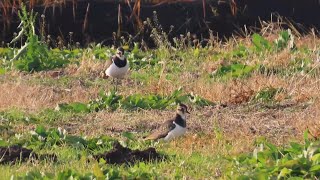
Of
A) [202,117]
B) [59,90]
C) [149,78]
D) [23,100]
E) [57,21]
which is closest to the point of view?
[202,117]

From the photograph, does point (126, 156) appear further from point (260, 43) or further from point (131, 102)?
point (260, 43)

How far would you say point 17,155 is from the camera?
27.2 feet

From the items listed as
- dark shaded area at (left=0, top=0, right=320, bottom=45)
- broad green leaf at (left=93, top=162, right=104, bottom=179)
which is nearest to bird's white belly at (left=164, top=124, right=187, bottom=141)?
broad green leaf at (left=93, top=162, right=104, bottom=179)

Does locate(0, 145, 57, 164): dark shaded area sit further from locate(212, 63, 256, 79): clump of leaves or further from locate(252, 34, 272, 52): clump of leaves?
locate(252, 34, 272, 52): clump of leaves

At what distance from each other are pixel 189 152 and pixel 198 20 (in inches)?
338

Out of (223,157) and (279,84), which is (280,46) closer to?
(279,84)

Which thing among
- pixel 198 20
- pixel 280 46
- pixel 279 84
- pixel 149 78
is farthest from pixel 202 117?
pixel 198 20

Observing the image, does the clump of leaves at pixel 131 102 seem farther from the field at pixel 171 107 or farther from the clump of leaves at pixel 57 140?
the clump of leaves at pixel 57 140

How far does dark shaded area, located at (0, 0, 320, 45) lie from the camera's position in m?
16.8

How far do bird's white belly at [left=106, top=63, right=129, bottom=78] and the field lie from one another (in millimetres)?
134

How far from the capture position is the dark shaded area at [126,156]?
819 centimetres

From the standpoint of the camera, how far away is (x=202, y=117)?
10523 millimetres

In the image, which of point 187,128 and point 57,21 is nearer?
point 187,128

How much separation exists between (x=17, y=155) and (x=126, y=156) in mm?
880
